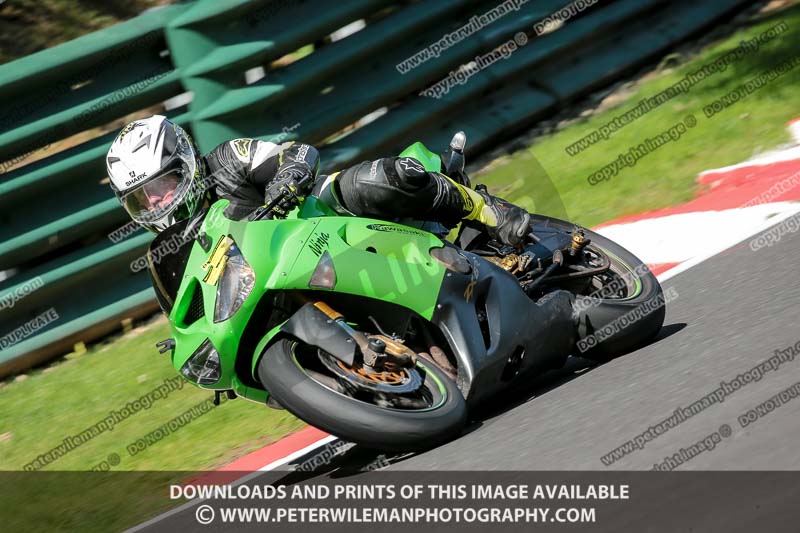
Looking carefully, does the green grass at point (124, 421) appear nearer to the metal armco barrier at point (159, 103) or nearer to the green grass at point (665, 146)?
the metal armco barrier at point (159, 103)

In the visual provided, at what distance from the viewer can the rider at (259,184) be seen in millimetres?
4555

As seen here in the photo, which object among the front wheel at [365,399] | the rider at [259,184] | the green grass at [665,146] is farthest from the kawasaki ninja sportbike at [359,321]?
the green grass at [665,146]

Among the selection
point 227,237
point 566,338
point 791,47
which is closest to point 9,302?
point 227,237

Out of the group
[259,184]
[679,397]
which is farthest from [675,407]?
[259,184]

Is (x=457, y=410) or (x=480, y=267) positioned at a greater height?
(x=480, y=267)

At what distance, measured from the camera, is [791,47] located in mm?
9734

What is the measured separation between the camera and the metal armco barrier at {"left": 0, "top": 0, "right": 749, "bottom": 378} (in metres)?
7.79

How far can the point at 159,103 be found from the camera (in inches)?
322

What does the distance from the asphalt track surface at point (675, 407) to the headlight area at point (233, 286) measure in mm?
837

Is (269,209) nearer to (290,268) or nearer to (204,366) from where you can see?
(290,268)

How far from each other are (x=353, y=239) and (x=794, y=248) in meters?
2.44

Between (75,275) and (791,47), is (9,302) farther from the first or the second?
(791,47)

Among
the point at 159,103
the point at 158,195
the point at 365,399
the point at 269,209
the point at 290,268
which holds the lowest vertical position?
the point at 365,399

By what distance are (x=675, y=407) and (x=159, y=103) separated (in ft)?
17.6
